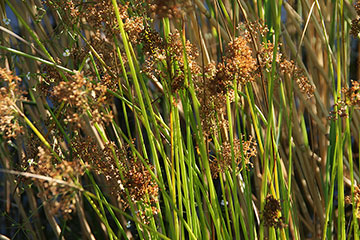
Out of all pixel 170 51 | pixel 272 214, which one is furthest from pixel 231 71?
pixel 272 214

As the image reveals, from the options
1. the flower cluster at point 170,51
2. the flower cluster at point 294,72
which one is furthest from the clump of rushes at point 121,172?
the flower cluster at point 294,72

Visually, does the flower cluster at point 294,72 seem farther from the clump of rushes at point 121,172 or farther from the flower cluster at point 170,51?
the clump of rushes at point 121,172

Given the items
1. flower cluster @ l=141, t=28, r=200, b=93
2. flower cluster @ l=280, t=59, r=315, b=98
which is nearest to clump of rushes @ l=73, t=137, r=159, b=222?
flower cluster @ l=141, t=28, r=200, b=93

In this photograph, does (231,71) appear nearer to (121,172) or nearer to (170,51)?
(170,51)

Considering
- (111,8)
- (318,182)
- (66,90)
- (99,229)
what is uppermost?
(111,8)

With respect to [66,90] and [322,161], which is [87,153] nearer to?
[66,90]

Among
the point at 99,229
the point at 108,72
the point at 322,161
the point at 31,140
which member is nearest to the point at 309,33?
the point at 322,161

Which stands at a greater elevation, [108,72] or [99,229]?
[108,72]

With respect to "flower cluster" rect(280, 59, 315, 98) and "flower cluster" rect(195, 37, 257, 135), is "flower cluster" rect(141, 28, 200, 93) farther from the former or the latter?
"flower cluster" rect(280, 59, 315, 98)

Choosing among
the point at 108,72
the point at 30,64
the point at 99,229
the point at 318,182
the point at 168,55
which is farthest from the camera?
the point at 99,229
